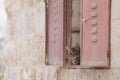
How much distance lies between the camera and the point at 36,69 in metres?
2.99

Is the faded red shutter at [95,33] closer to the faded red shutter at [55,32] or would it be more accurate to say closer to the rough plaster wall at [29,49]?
the rough plaster wall at [29,49]

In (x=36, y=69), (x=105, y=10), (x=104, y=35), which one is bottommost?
(x=36, y=69)

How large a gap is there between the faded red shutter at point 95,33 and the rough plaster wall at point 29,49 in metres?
0.07

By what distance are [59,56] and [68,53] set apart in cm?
10

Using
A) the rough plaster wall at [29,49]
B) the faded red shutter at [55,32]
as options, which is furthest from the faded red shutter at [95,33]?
the faded red shutter at [55,32]

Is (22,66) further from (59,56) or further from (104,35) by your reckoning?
(104,35)

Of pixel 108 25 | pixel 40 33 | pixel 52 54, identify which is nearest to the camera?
pixel 108 25

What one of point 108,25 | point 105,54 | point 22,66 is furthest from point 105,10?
point 22,66

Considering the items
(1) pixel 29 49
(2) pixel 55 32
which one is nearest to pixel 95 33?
(2) pixel 55 32

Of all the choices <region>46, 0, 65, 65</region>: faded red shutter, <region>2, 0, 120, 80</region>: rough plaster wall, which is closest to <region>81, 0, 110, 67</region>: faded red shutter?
<region>2, 0, 120, 80</region>: rough plaster wall

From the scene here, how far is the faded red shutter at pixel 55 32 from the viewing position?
2.62 m

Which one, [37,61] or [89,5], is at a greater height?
[89,5]

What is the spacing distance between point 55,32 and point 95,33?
1.53ft

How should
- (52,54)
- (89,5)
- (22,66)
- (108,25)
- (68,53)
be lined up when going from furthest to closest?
(22,66) → (52,54) → (68,53) → (89,5) → (108,25)
